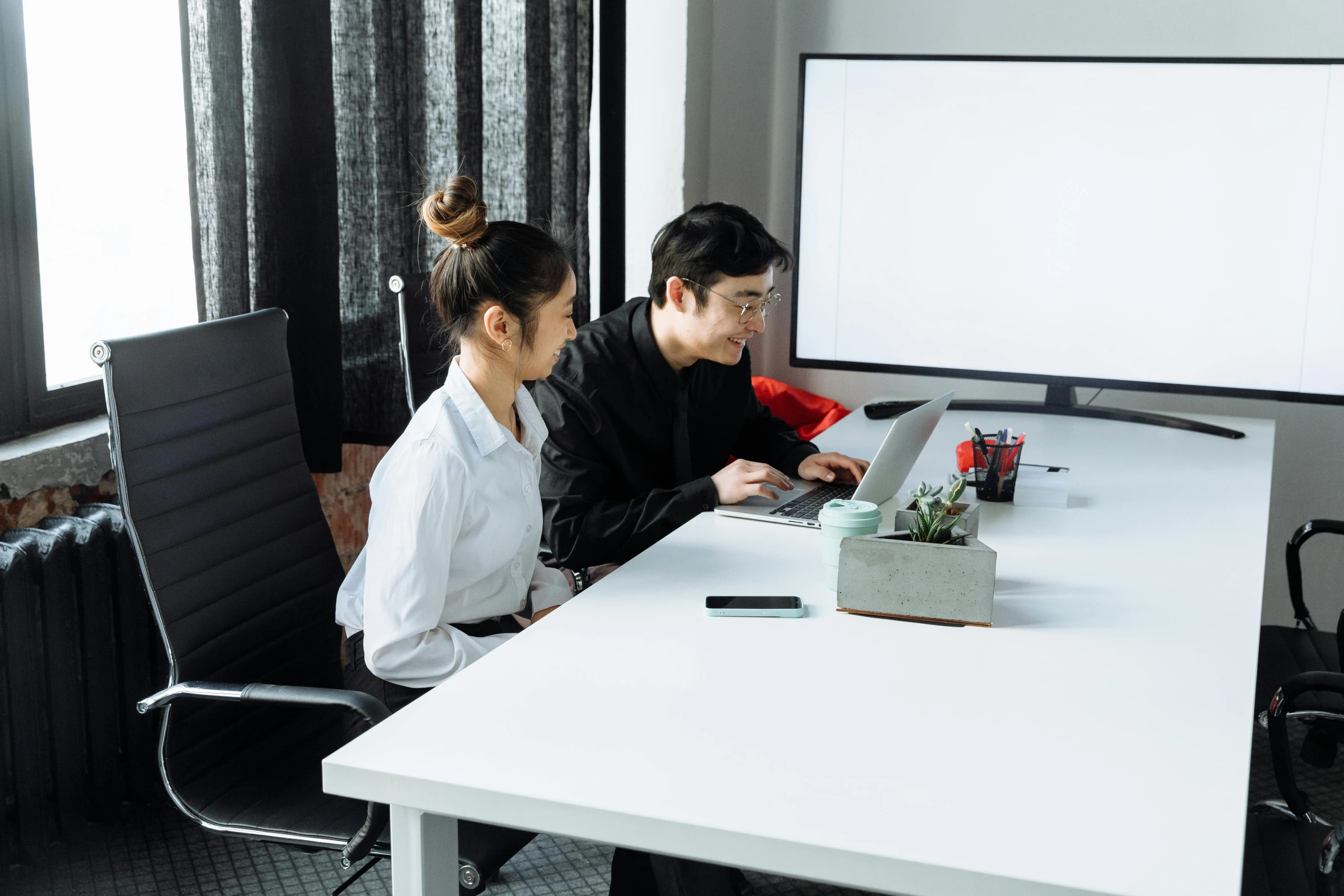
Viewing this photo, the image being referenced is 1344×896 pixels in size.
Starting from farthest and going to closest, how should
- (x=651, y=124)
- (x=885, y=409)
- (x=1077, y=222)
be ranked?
(x=651, y=124), (x=885, y=409), (x=1077, y=222)

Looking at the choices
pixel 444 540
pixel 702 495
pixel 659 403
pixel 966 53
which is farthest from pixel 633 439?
pixel 966 53

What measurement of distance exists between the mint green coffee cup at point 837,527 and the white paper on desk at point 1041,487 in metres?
0.53

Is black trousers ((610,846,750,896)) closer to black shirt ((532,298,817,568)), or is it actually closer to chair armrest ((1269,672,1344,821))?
black shirt ((532,298,817,568))

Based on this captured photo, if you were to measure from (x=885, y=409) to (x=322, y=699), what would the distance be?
66.2 inches

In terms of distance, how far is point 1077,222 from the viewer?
8.46 feet

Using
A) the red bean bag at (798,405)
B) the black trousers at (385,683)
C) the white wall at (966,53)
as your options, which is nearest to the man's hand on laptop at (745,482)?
the black trousers at (385,683)

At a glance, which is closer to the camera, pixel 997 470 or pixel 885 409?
pixel 997 470

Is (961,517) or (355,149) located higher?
(355,149)

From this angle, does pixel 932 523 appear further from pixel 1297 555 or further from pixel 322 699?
pixel 1297 555

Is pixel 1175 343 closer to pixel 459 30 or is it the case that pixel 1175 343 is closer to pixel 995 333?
pixel 995 333

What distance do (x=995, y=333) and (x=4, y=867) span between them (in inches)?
82.7

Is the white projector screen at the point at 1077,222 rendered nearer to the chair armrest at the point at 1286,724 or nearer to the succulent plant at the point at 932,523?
the chair armrest at the point at 1286,724

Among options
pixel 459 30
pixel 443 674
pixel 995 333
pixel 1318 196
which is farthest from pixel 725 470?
pixel 1318 196

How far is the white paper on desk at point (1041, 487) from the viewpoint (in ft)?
6.32
